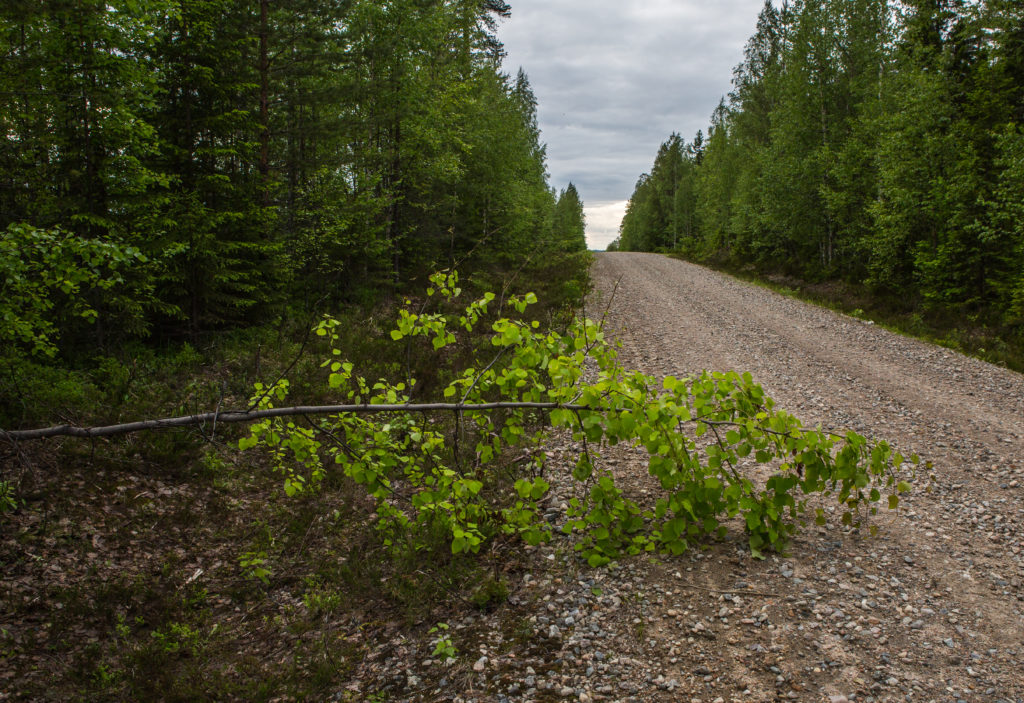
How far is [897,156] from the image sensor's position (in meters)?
17.0

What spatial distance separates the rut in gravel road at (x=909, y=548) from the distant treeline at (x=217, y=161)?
476cm

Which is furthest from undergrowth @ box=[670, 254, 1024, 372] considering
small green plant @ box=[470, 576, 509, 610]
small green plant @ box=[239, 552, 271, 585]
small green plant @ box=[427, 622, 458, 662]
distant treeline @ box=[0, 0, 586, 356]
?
small green plant @ box=[239, 552, 271, 585]

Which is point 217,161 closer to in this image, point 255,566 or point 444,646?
point 255,566

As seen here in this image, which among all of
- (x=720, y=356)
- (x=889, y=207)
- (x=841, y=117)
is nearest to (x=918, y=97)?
(x=889, y=207)

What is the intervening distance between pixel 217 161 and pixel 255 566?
10.8 meters

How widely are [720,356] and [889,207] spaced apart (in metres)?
11.5

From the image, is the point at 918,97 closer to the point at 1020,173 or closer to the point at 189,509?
the point at 1020,173

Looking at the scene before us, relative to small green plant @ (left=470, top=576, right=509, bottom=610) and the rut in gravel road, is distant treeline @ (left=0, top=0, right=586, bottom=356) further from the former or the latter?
the rut in gravel road

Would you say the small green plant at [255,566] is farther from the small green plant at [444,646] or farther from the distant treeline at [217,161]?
Answer: the distant treeline at [217,161]

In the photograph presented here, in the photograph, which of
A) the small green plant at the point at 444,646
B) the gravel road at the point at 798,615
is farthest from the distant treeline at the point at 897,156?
the small green plant at the point at 444,646

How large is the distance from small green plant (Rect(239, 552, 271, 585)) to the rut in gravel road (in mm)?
4575

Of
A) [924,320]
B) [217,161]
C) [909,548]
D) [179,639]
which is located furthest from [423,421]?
[924,320]

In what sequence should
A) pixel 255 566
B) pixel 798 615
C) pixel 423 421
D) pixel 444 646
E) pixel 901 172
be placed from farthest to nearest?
pixel 901 172, pixel 255 566, pixel 444 646, pixel 798 615, pixel 423 421

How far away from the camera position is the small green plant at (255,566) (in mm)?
6011
